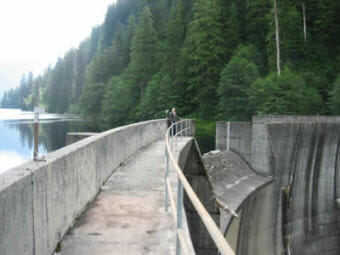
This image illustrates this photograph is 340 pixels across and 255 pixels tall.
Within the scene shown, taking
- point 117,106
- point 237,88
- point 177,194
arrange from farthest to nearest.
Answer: point 117,106
point 237,88
point 177,194

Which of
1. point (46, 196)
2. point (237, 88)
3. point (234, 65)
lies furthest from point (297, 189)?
point (234, 65)

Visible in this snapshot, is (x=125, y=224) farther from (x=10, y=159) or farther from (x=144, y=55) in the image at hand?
(x=144, y=55)

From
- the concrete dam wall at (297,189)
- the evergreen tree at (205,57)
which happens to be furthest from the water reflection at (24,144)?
the concrete dam wall at (297,189)

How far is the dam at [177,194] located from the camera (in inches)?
122

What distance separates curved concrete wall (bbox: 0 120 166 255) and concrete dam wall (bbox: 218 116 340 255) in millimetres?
Answer: 14564

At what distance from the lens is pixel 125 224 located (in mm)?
4566

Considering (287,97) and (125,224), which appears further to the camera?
(287,97)

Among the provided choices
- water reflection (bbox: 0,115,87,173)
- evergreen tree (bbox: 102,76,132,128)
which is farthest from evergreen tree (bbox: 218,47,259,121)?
water reflection (bbox: 0,115,87,173)

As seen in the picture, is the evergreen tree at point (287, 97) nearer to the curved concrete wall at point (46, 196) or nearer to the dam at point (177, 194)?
the dam at point (177, 194)

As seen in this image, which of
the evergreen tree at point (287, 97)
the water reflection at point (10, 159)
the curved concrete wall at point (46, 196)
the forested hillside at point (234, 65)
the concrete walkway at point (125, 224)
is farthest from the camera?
the forested hillside at point (234, 65)

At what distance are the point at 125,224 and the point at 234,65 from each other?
37088 millimetres

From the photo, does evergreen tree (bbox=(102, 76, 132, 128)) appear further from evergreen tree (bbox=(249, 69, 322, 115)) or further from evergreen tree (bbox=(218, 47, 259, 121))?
evergreen tree (bbox=(249, 69, 322, 115))

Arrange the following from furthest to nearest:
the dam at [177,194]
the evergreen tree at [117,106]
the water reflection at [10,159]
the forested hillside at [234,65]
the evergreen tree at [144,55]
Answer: the evergreen tree at [144,55] < the evergreen tree at [117,106] < the forested hillside at [234,65] < the water reflection at [10,159] < the dam at [177,194]

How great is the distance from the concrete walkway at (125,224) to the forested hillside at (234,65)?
2982 centimetres
